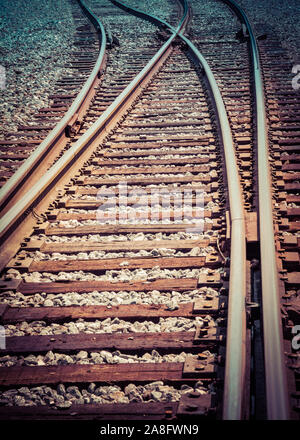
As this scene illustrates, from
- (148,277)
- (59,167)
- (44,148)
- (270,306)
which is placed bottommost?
(270,306)

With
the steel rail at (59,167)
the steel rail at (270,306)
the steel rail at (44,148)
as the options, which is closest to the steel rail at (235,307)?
the steel rail at (270,306)

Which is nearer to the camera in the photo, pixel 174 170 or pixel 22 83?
pixel 174 170

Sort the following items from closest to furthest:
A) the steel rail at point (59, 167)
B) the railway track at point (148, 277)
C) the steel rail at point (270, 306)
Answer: the steel rail at point (270, 306) < the railway track at point (148, 277) < the steel rail at point (59, 167)

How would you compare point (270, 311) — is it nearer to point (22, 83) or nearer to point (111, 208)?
point (111, 208)

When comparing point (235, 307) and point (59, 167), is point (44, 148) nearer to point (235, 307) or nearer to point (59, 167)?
point (59, 167)

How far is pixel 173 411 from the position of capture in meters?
2.10

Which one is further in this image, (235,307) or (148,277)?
(148,277)

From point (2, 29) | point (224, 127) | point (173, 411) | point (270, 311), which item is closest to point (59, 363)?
point (173, 411)

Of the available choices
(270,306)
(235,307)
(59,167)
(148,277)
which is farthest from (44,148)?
(270,306)

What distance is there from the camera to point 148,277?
3084 millimetres

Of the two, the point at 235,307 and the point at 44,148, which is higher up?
the point at 44,148

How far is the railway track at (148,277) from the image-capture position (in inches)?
86.7

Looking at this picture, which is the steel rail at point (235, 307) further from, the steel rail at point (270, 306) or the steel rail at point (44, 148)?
the steel rail at point (44, 148)

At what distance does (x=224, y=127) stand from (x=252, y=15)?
35.3 feet
